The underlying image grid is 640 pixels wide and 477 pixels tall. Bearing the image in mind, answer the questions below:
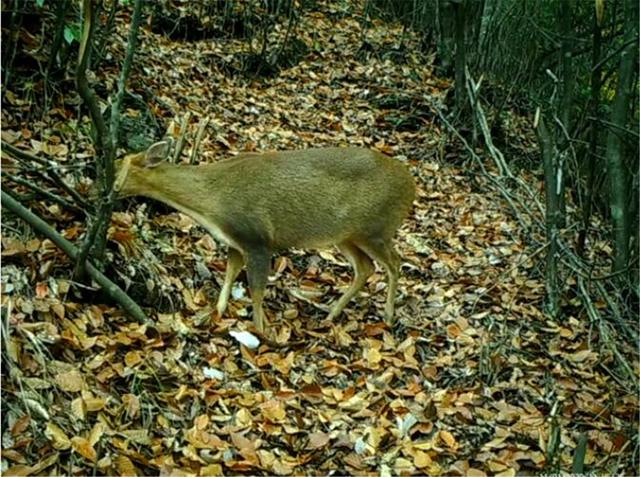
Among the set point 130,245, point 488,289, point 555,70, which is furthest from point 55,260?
point 555,70

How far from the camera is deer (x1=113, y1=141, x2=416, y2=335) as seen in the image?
6.66 metres

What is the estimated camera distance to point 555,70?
40.2 ft

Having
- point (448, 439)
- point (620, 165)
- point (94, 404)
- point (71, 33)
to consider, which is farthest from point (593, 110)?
point (94, 404)

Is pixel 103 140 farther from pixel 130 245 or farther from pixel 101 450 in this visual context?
pixel 101 450

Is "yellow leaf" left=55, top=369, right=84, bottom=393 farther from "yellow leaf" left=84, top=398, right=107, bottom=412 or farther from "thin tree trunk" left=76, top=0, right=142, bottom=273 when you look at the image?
"thin tree trunk" left=76, top=0, right=142, bottom=273

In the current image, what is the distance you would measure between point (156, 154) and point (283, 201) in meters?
1.13

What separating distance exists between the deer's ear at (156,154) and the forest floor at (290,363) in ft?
1.87

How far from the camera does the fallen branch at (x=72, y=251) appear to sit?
217 inches

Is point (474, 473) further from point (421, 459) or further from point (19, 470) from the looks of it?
point (19, 470)

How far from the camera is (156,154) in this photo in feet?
21.2

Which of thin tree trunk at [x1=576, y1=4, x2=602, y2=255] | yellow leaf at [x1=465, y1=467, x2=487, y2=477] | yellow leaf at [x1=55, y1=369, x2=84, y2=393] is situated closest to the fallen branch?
yellow leaf at [x1=55, y1=369, x2=84, y2=393]

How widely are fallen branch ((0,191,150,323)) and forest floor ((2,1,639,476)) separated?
3.6 inches

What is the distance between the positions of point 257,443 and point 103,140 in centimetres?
223

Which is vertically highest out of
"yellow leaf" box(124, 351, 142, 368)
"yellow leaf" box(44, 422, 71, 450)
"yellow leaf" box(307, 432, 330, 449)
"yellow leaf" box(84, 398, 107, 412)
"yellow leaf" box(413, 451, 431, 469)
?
"yellow leaf" box(44, 422, 71, 450)
